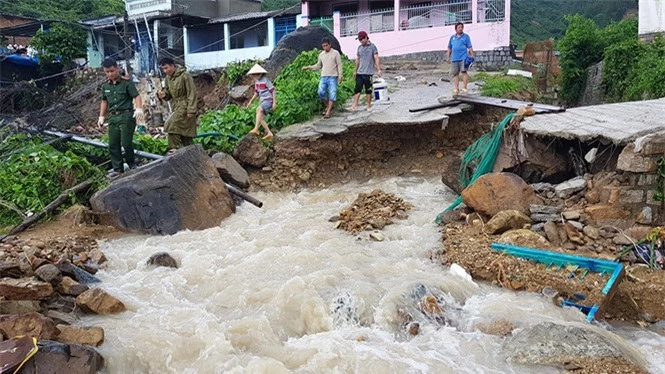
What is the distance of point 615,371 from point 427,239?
11.0 ft

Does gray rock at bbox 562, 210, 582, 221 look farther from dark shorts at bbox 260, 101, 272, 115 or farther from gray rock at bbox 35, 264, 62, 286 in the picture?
dark shorts at bbox 260, 101, 272, 115

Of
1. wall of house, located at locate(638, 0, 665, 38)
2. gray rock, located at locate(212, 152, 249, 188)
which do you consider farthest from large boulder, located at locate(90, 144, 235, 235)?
wall of house, located at locate(638, 0, 665, 38)

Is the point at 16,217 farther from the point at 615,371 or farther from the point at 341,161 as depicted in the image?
the point at 615,371

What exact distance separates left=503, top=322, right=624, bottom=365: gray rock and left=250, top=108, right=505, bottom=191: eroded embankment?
21.8ft

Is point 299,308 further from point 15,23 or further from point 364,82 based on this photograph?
point 15,23

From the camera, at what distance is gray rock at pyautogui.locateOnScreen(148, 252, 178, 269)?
6175mm

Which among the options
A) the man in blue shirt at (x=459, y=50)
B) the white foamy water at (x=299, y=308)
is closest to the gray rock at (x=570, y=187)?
the white foamy water at (x=299, y=308)

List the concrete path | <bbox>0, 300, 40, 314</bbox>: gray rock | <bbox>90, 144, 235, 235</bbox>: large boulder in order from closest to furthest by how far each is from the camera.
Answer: <bbox>0, 300, 40, 314</bbox>: gray rock < <bbox>90, 144, 235, 235</bbox>: large boulder < the concrete path

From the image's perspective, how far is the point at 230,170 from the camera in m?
9.57

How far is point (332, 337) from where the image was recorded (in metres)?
4.50

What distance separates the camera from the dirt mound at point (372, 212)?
748cm

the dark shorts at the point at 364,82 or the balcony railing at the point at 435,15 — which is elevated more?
the balcony railing at the point at 435,15

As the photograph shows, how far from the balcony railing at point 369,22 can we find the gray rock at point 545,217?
1916 centimetres

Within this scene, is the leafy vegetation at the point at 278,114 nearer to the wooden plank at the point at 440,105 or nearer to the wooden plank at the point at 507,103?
the wooden plank at the point at 440,105
